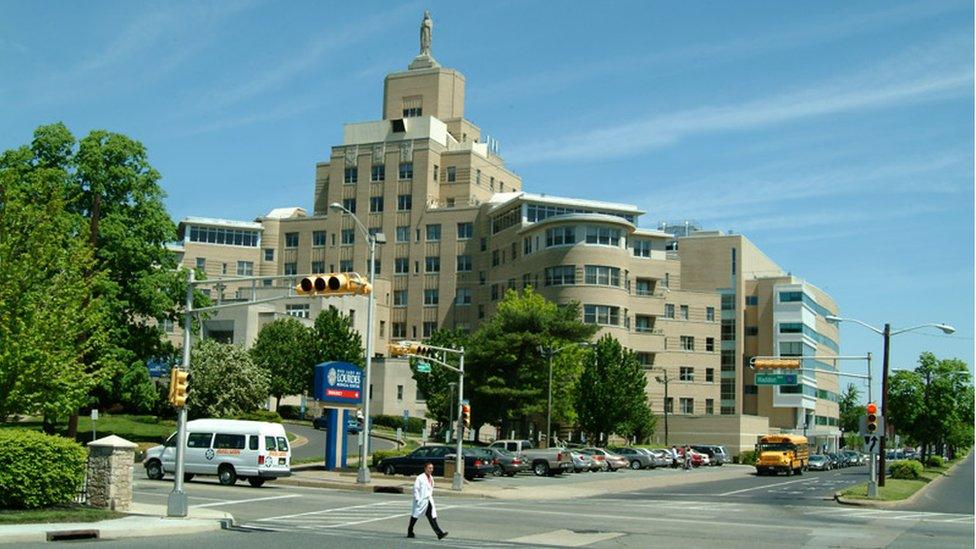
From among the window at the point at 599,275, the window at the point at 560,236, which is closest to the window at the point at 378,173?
the window at the point at 560,236

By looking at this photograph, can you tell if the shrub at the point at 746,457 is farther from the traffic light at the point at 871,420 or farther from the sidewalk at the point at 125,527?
the sidewalk at the point at 125,527

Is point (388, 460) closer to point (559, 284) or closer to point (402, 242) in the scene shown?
point (559, 284)

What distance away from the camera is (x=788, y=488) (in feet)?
174

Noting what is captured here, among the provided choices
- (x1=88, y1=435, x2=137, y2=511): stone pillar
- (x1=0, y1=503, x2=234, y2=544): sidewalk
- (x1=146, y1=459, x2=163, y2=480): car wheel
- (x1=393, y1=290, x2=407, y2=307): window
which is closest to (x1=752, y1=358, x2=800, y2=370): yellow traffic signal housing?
(x1=146, y1=459, x2=163, y2=480): car wheel

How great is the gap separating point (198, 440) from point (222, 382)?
3756 centimetres

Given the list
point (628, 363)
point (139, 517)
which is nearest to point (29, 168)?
point (139, 517)

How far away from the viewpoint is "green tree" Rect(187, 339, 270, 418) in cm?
7700

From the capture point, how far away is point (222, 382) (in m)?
77.5

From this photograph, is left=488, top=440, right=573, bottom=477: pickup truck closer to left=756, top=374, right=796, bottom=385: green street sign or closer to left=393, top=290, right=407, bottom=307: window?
left=756, top=374, right=796, bottom=385: green street sign

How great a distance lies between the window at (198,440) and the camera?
40.8m

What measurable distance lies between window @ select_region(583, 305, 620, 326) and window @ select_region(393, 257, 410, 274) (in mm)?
29630

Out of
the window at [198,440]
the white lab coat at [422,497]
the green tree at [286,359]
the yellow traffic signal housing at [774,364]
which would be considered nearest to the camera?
the white lab coat at [422,497]

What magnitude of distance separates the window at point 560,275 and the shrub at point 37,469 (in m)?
69.4

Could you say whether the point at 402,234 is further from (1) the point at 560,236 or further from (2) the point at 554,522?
(2) the point at 554,522
